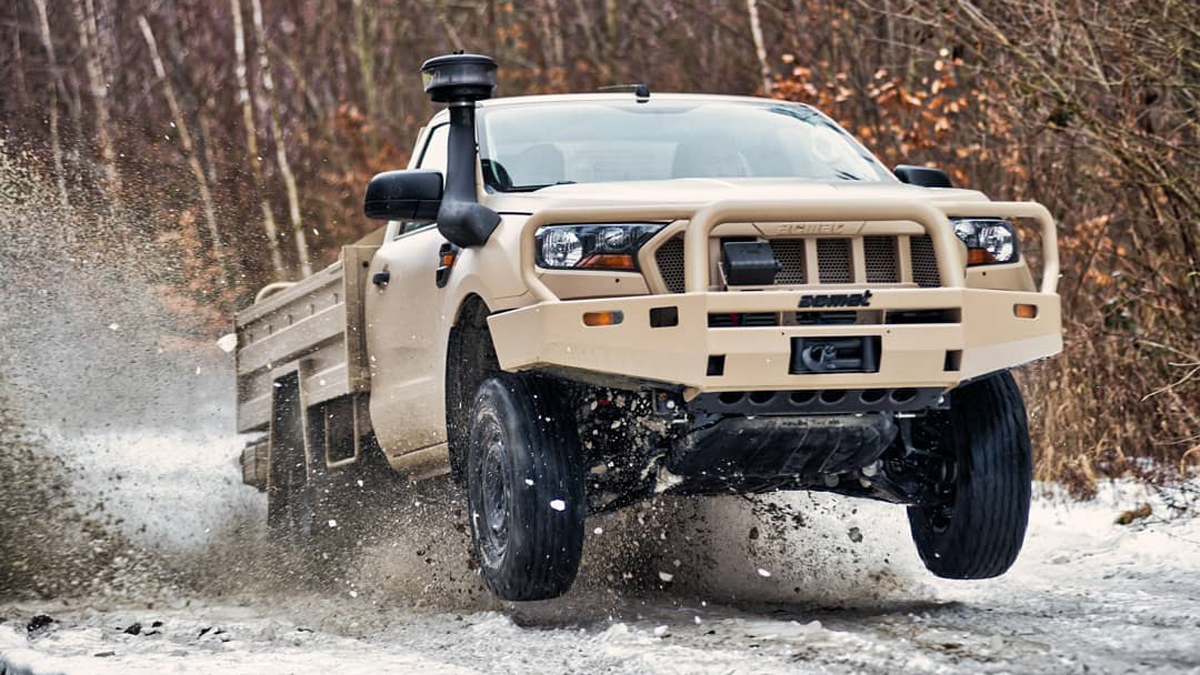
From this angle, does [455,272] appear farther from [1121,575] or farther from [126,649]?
[1121,575]

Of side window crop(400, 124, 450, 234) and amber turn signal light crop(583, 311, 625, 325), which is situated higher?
side window crop(400, 124, 450, 234)

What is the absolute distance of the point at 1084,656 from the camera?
4918 mm

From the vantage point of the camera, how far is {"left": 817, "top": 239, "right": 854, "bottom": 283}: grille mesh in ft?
18.1

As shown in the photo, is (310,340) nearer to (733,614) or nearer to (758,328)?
(733,614)

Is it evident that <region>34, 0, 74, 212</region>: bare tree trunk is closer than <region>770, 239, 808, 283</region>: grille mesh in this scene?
No

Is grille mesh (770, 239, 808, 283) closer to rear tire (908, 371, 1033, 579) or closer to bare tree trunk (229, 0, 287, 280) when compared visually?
rear tire (908, 371, 1033, 579)

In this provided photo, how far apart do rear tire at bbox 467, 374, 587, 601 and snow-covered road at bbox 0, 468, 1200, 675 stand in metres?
0.21

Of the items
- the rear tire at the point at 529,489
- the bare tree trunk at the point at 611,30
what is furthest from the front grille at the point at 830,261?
the bare tree trunk at the point at 611,30

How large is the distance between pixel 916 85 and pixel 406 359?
386 inches

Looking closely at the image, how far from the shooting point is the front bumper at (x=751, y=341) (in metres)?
5.20

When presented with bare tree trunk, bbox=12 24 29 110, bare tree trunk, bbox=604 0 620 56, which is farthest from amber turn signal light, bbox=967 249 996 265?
bare tree trunk, bbox=12 24 29 110

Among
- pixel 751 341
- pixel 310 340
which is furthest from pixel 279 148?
pixel 751 341

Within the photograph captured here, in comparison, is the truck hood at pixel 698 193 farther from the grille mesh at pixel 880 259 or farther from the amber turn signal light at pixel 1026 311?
the amber turn signal light at pixel 1026 311

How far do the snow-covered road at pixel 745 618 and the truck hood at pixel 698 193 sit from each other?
4.50ft
